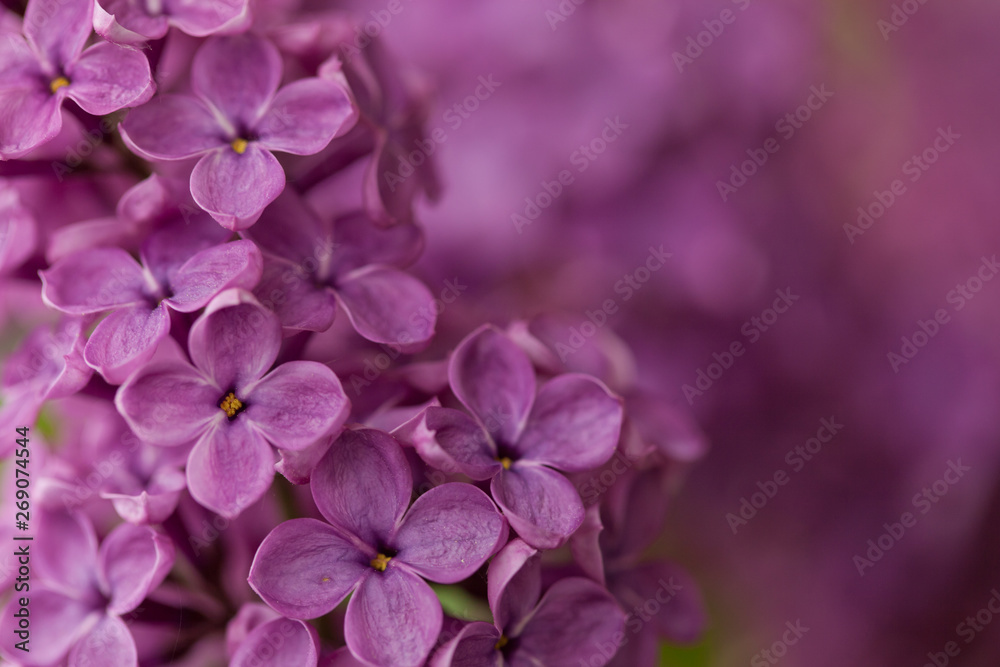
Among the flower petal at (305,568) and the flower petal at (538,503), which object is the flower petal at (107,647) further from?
the flower petal at (538,503)

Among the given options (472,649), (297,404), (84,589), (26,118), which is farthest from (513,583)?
(26,118)

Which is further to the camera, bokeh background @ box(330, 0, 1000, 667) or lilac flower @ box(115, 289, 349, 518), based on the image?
bokeh background @ box(330, 0, 1000, 667)

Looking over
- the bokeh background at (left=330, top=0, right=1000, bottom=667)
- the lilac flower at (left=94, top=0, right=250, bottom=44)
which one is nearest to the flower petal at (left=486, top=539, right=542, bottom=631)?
the lilac flower at (left=94, top=0, right=250, bottom=44)

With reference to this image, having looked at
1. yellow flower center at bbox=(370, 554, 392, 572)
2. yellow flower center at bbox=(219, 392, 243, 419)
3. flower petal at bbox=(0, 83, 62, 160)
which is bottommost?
yellow flower center at bbox=(370, 554, 392, 572)

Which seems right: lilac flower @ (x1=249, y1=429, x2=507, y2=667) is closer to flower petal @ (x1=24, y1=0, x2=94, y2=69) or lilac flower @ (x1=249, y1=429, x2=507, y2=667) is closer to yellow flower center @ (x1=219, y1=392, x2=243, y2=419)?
yellow flower center @ (x1=219, y1=392, x2=243, y2=419)

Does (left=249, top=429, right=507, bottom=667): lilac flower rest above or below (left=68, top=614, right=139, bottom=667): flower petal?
above

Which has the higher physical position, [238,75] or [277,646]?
[238,75]

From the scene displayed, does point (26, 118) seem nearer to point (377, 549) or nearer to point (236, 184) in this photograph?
point (236, 184)

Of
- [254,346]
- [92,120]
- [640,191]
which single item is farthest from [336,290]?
[640,191]
